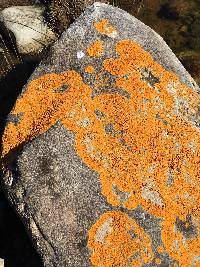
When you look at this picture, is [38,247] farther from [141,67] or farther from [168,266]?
[141,67]

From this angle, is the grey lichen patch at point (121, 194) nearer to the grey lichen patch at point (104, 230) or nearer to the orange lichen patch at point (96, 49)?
the grey lichen patch at point (104, 230)

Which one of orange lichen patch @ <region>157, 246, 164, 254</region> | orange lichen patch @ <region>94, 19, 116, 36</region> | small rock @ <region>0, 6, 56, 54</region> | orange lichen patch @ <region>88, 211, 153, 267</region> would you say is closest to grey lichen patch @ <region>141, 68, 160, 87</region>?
orange lichen patch @ <region>94, 19, 116, 36</region>

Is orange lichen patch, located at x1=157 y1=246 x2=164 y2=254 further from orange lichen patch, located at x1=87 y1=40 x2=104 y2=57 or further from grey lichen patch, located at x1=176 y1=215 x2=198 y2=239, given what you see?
orange lichen patch, located at x1=87 y1=40 x2=104 y2=57

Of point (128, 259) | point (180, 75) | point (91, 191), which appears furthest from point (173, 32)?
point (128, 259)

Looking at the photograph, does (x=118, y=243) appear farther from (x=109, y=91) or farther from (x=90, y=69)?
(x=90, y=69)

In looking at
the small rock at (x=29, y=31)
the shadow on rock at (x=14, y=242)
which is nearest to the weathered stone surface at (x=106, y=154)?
the shadow on rock at (x=14, y=242)

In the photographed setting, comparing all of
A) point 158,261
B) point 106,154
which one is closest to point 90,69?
point 106,154
